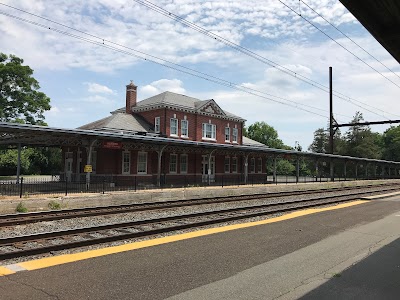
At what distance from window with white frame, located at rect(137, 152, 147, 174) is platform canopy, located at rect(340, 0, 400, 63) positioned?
2449cm

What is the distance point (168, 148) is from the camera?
30.4 m

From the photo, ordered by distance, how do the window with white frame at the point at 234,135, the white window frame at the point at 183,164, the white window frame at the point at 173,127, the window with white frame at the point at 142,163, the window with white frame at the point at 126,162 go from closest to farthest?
the window with white frame at the point at 126,162
the window with white frame at the point at 142,163
the white window frame at the point at 183,164
the white window frame at the point at 173,127
the window with white frame at the point at 234,135

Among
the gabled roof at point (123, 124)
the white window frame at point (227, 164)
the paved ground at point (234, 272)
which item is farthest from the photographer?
the white window frame at point (227, 164)

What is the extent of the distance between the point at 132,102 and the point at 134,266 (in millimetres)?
33064

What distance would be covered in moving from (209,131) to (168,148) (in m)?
9.27

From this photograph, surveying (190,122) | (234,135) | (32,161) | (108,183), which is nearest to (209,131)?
(190,122)

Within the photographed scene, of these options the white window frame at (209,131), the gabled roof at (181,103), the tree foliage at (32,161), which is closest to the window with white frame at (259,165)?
the gabled roof at (181,103)

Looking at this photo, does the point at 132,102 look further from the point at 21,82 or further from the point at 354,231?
the point at 354,231

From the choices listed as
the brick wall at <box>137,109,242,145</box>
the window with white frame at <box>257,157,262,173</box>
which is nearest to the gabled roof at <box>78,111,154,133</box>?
the brick wall at <box>137,109,242,145</box>

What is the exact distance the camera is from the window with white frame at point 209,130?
3816cm

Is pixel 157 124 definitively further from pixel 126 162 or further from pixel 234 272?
pixel 234 272

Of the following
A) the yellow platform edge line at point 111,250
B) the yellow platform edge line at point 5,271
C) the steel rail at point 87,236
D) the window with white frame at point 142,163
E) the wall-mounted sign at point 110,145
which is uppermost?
the wall-mounted sign at point 110,145

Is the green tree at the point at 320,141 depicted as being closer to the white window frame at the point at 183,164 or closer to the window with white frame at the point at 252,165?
the window with white frame at the point at 252,165

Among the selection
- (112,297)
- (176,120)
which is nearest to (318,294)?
(112,297)
